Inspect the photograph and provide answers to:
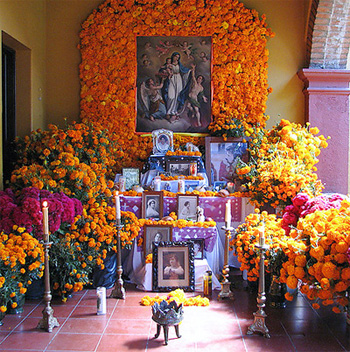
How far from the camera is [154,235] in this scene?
20.3 feet

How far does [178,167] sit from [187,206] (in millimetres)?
1284

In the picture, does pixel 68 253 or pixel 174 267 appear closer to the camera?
pixel 68 253

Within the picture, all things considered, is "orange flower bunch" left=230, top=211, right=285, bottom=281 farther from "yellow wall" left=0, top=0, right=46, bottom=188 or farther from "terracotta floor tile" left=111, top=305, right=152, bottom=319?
"yellow wall" left=0, top=0, right=46, bottom=188

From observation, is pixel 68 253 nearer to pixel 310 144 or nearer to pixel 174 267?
pixel 174 267

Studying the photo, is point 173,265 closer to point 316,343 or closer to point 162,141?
point 316,343

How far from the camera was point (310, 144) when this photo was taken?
7035 millimetres

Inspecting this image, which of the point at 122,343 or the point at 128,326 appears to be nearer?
the point at 122,343

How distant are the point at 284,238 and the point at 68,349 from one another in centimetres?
232

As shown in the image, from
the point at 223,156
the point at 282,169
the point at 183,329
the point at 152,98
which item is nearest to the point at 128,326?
the point at 183,329

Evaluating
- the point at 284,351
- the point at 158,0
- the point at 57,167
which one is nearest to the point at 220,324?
the point at 284,351

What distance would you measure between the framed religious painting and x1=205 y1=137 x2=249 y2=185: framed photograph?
0.51m

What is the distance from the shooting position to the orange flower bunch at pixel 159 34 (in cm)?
849

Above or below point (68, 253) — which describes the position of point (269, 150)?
above

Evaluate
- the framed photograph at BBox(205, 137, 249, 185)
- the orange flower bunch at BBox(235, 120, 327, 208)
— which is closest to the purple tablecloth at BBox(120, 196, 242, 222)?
the orange flower bunch at BBox(235, 120, 327, 208)
